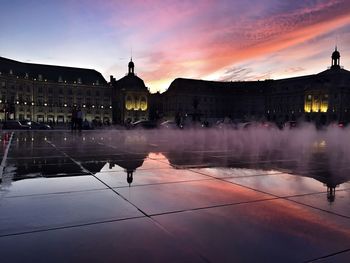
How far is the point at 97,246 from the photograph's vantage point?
304 cm

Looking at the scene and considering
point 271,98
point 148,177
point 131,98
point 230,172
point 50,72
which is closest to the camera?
point 148,177

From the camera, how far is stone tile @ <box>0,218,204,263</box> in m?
2.80

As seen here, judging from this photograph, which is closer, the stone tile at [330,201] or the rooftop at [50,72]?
the stone tile at [330,201]

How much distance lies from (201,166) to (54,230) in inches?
199

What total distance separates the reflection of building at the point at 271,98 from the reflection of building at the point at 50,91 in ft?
92.7

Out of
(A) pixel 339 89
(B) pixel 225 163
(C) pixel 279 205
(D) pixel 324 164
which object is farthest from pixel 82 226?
(A) pixel 339 89

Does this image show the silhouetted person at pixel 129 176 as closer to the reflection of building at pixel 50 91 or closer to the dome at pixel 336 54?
the reflection of building at pixel 50 91

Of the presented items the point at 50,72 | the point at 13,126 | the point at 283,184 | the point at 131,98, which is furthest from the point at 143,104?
the point at 283,184

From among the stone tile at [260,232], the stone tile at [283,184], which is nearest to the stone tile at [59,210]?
the stone tile at [260,232]

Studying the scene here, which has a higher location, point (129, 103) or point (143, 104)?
point (129, 103)

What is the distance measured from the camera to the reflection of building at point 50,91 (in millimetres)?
112456

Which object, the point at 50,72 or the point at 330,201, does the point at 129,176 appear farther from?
the point at 50,72

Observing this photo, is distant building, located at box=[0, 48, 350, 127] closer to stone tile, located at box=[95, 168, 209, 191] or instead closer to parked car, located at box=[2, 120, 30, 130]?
parked car, located at box=[2, 120, 30, 130]

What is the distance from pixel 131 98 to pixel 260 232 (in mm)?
134406
